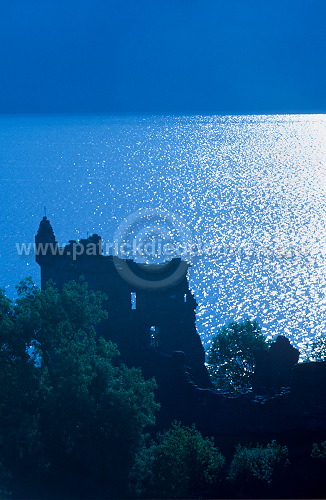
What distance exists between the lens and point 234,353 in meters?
52.9

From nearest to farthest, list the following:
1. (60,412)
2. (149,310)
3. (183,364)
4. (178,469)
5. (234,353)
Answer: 1. (60,412)
2. (178,469)
3. (183,364)
4. (149,310)
5. (234,353)

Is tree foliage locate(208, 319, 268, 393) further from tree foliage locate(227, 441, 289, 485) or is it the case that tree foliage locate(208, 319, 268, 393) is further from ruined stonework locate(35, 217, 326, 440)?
tree foliage locate(227, 441, 289, 485)

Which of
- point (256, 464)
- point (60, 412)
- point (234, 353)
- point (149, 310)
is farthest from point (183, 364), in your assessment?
point (234, 353)

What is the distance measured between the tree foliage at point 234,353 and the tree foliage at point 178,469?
16677mm

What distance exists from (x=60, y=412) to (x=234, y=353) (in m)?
23.8

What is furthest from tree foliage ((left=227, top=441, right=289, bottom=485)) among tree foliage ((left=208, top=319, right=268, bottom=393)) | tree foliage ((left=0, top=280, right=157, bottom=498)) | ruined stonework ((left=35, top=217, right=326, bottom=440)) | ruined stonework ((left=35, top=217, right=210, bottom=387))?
tree foliage ((left=208, top=319, right=268, bottom=393))

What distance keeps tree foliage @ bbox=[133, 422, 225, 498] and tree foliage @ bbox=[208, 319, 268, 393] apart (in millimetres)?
16677

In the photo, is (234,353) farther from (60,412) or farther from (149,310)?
(60,412)

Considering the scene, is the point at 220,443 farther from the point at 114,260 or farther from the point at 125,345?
the point at 114,260

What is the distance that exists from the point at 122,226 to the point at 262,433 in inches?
4961

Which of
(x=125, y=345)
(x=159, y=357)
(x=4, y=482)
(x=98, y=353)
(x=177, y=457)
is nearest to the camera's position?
(x=4, y=482)

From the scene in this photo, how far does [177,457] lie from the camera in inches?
1255

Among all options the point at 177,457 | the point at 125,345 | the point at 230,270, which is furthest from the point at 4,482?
the point at 230,270

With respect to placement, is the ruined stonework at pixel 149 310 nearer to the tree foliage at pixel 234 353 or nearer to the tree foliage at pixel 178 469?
the tree foliage at pixel 234 353
